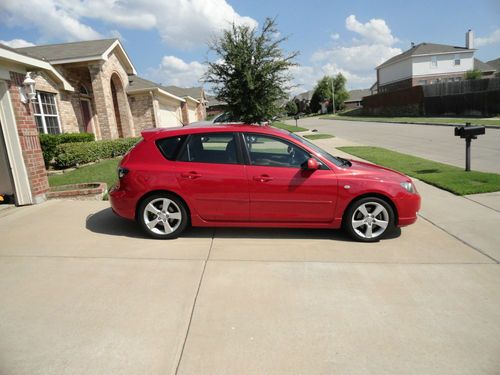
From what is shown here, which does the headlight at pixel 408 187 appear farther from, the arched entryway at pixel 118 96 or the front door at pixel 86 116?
the arched entryway at pixel 118 96

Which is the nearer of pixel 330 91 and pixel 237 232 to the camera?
pixel 237 232

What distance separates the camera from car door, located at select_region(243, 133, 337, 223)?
4.54 meters

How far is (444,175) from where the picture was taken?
8.24m

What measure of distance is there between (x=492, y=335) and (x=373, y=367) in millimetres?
1084

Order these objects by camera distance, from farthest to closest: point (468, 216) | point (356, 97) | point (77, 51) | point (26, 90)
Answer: point (356, 97) < point (77, 51) < point (26, 90) < point (468, 216)

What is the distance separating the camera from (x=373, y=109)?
160 feet

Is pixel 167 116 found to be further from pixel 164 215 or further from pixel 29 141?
pixel 164 215

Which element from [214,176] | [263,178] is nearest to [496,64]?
[263,178]

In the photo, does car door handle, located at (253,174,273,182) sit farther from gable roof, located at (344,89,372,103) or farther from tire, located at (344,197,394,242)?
gable roof, located at (344,89,372,103)

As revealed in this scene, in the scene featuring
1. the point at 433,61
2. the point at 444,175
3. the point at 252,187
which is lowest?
the point at 444,175

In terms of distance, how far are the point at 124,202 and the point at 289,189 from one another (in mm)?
2265

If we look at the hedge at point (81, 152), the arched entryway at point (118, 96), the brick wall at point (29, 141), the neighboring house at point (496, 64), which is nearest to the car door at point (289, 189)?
the brick wall at point (29, 141)

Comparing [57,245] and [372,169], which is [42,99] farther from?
[372,169]

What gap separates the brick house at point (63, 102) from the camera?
253 inches
